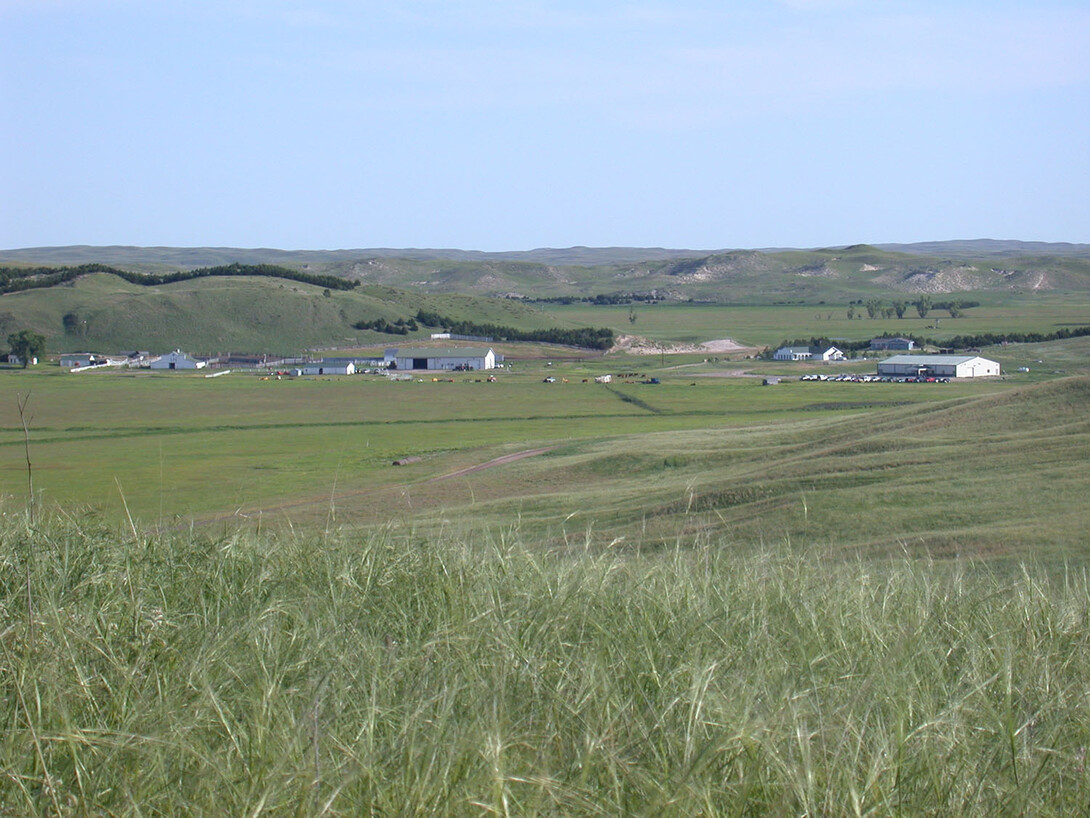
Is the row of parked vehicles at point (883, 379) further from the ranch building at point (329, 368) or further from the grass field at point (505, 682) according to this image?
the grass field at point (505, 682)

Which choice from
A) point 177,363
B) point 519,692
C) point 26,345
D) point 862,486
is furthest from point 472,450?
point 26,345

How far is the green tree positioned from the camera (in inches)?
5364

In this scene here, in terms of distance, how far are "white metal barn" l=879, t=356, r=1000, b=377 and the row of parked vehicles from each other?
1.10m

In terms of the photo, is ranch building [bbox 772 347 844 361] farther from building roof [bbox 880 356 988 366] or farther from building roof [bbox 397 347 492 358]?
building roof [bbox 397 347 492 358]

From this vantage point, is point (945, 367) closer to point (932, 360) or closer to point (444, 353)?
point (932, 360)

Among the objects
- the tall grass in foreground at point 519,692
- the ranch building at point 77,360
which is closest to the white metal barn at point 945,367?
the ranch building at point 77,360

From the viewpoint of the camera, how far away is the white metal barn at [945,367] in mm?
110738

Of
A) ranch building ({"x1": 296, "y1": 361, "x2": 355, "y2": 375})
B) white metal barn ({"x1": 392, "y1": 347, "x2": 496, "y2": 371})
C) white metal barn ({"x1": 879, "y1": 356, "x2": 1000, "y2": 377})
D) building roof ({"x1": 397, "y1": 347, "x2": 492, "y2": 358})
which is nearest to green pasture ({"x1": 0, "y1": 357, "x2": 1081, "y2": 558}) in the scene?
white metal barn ({"x1": 879, "y1": 356, "x2": 1000, "y2": 377})

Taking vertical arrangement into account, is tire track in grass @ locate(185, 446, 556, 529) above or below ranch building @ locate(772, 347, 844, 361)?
above

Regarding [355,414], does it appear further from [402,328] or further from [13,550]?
[402,328]

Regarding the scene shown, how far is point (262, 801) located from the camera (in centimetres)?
423

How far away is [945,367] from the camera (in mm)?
111562

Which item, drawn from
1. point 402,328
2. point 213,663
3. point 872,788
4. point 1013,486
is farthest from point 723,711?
point 402,328

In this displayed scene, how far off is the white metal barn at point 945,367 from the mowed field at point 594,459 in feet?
25.2
